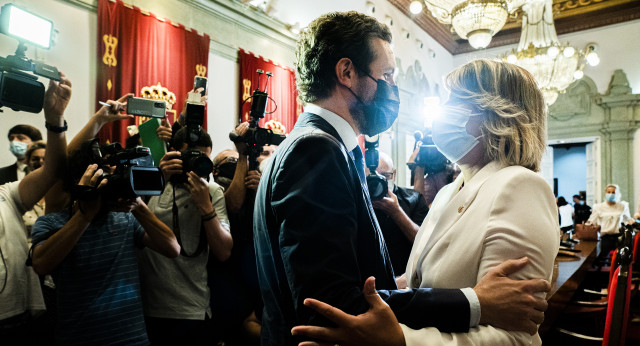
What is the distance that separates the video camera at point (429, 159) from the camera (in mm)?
2918

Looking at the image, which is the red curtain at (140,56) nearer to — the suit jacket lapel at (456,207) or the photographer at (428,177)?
the photographer at (428,177)

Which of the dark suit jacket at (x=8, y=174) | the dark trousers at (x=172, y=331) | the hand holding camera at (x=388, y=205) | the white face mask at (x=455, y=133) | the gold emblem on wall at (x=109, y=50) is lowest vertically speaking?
the dark trousers at (x=172, y=331)

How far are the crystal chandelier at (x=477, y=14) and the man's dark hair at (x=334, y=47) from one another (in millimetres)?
4653

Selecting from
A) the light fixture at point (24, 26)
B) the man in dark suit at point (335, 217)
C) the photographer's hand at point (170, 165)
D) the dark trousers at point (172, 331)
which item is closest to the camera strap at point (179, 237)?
the photographer's hand at point (170, 165)

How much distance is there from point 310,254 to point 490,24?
545 centimetres

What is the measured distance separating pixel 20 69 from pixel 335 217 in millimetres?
1672

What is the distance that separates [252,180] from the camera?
2510 millimetres

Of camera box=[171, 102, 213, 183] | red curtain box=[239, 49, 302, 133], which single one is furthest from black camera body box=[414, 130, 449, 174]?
red curtain box=[239, 49, 302, 133]

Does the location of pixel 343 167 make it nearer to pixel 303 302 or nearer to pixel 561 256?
pixel 303 302

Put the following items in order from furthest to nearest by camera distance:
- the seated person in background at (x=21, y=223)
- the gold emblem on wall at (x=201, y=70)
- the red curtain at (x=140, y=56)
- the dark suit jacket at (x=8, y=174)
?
the gold emblem on wall at (x=201, y=70)
the red curtain at (x=140, y=56)
the dark suit jacket at (x=8, y=174)
the seated person in background at (x=21, y=223)

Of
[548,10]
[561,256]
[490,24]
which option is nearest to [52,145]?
[561,256]

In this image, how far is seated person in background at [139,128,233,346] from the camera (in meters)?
2.21

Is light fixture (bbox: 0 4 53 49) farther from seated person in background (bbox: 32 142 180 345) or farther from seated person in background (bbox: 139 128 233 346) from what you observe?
seated person in background (bbox: 139 128 233 346)

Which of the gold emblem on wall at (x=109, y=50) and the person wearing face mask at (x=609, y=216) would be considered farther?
the person wearing face mask at (x=609, y=216)
